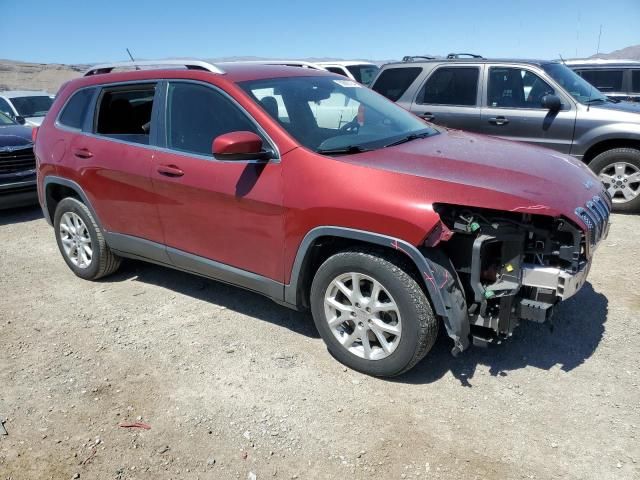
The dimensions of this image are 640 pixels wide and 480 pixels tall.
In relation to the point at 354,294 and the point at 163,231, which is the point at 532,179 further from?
the point at 163,231

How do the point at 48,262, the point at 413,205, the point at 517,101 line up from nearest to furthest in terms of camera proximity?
the point at 413,205
the point at 48,262
the point at 517,101

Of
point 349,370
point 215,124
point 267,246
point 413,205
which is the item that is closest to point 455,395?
point 349,370

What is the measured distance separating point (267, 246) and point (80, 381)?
4.88 ft

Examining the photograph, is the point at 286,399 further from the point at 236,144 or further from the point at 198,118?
the point at 198,118

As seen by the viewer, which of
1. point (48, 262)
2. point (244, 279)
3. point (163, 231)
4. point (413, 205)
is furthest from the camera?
point (48, 262)

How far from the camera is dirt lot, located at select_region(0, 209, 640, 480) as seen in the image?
105 inches

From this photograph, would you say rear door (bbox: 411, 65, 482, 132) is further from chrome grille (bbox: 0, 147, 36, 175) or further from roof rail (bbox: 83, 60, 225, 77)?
chrome grille (bbox: 0, 147, 36, 175)

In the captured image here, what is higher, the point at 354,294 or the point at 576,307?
the point at 354,294

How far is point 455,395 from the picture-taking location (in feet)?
10.3

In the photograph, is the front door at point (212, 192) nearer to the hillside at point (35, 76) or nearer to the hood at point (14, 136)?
the hood at point (14, 136)

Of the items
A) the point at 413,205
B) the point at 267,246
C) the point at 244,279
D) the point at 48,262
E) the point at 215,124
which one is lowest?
the point at 48,262

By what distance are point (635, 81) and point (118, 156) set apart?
9335mm

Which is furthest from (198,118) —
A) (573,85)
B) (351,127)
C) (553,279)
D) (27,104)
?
(27,104)

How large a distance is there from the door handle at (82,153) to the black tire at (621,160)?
5654 millimetres
